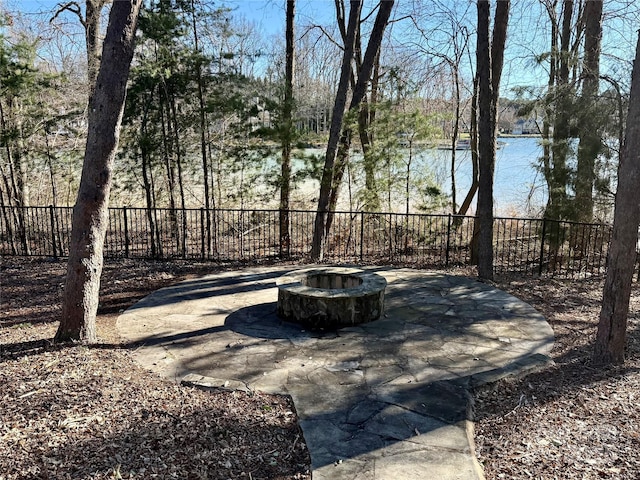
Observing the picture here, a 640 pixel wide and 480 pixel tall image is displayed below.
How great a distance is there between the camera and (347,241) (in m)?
11.0

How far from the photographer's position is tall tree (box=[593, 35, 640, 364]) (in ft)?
13.0

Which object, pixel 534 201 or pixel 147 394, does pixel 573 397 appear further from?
pixel 534 201

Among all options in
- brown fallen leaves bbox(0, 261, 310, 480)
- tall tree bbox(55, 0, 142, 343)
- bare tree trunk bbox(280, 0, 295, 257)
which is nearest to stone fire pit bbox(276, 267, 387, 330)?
brown fallen leaves bbox(0, 261, 310, 480)

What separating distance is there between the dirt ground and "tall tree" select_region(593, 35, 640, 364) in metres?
0.27

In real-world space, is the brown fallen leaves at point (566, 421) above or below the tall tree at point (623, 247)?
below

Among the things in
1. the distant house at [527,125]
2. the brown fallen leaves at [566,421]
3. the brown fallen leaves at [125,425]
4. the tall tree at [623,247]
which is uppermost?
the distant house at [527,125]

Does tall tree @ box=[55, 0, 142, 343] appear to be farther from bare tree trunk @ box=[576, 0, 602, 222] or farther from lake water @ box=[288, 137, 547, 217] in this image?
bare tree trunk @ box=[576, 0, 602, 222]

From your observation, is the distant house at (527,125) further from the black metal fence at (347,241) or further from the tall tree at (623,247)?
the tall tree at (623,247)

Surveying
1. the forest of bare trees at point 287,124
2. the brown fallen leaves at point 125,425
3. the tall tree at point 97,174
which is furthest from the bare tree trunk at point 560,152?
the brown fallen leaves at point 125,425

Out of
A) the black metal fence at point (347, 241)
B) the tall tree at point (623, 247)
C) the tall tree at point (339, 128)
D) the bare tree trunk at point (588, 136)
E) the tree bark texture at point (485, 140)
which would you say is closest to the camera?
the tall tree at point (623, 247)

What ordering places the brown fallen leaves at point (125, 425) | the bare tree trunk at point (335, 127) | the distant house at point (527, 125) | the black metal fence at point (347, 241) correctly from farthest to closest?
the distant house at point (527, 125), the black metal fence at point (347, 241), the bare tree trunk at point (335, 127), the brown fallen leaves at point (125, 425)

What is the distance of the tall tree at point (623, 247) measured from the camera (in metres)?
3.97

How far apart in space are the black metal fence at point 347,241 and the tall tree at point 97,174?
410 cm

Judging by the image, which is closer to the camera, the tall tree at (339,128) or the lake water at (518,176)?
the tall tree at (339,128)
